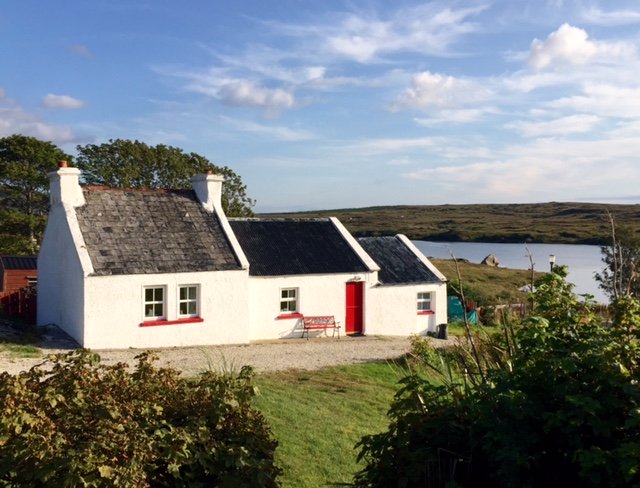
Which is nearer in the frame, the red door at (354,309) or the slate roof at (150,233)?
the slate roof at (150,233)

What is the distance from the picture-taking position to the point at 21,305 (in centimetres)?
2456

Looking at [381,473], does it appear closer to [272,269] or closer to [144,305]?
[144,305]

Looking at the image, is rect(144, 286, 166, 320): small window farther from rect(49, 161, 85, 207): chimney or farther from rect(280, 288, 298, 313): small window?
rect(280, 288, 298, 313): small window

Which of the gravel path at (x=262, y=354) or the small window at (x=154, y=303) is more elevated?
the small window at (x=154, y=303)

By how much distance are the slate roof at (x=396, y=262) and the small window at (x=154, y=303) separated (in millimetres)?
8926

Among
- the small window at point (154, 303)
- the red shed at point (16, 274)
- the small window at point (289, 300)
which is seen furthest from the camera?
the red shed at point (16, 274)

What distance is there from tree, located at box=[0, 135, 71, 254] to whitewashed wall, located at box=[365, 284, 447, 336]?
79.3 ft

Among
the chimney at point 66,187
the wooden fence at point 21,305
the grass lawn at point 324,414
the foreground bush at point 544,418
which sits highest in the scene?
the chimney at point 66,187

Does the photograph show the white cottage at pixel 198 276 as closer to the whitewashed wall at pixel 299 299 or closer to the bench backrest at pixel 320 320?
the whitewashed wall at pixel 299 299

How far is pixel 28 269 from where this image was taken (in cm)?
2838

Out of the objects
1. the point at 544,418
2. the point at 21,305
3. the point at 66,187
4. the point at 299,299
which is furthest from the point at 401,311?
the point at 544,418

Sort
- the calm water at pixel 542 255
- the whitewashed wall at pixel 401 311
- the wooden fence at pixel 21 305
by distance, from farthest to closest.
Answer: the calm water at pixel 542 255 → the whitewashed wall at pixel 401 311 → the wooden fence at pixel 21 305

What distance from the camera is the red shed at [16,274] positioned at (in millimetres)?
27875

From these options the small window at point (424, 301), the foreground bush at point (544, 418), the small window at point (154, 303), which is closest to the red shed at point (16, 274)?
the small window at point (154, 303)
